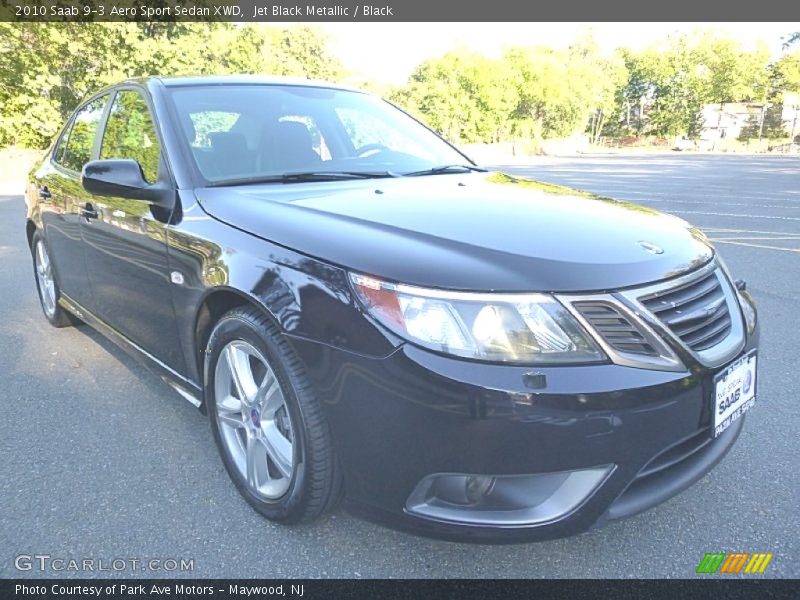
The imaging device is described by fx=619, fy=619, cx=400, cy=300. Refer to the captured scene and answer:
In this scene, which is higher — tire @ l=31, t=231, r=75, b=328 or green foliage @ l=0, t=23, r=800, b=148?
green foliage @ l=0, t=23, r=800, b=148

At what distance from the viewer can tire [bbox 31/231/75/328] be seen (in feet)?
13.2

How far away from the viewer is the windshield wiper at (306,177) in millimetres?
2449

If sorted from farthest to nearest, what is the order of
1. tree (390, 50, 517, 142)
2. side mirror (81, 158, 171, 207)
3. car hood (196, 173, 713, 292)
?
tree (390, 50, 517, 142) < side mirror (81, 158, 171, 207) < car hood (196, 173, 713, 292)

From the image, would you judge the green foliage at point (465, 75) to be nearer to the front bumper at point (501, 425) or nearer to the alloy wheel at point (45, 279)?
the front bumper at point (501, 425)

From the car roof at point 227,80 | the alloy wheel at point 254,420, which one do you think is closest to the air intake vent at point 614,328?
the alloy wheel at point 254,420

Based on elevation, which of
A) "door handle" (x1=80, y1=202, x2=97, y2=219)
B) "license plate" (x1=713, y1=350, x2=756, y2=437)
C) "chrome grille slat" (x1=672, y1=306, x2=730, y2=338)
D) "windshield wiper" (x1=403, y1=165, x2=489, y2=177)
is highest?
"windshield wiper" (x1=403, y1=165, x2=489, y2=177)

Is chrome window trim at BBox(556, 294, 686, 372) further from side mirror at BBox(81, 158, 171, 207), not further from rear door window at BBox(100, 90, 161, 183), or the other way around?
rear door window at BBox(100, 90, 161, 183)

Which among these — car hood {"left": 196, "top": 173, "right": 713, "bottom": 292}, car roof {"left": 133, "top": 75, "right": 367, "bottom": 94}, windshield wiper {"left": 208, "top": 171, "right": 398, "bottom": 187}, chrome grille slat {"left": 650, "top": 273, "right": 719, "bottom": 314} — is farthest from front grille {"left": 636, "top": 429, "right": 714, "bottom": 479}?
car roof {"left": 133, "top": 75, "right": 367, "bottom": 94}

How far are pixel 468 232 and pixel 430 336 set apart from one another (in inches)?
18.0

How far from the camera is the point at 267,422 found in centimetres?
209

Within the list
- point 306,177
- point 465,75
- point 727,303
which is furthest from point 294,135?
point 465,75

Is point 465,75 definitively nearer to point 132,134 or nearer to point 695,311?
point 132,134

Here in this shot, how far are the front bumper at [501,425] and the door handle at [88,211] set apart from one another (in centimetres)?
182

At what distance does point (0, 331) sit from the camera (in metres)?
4.23
